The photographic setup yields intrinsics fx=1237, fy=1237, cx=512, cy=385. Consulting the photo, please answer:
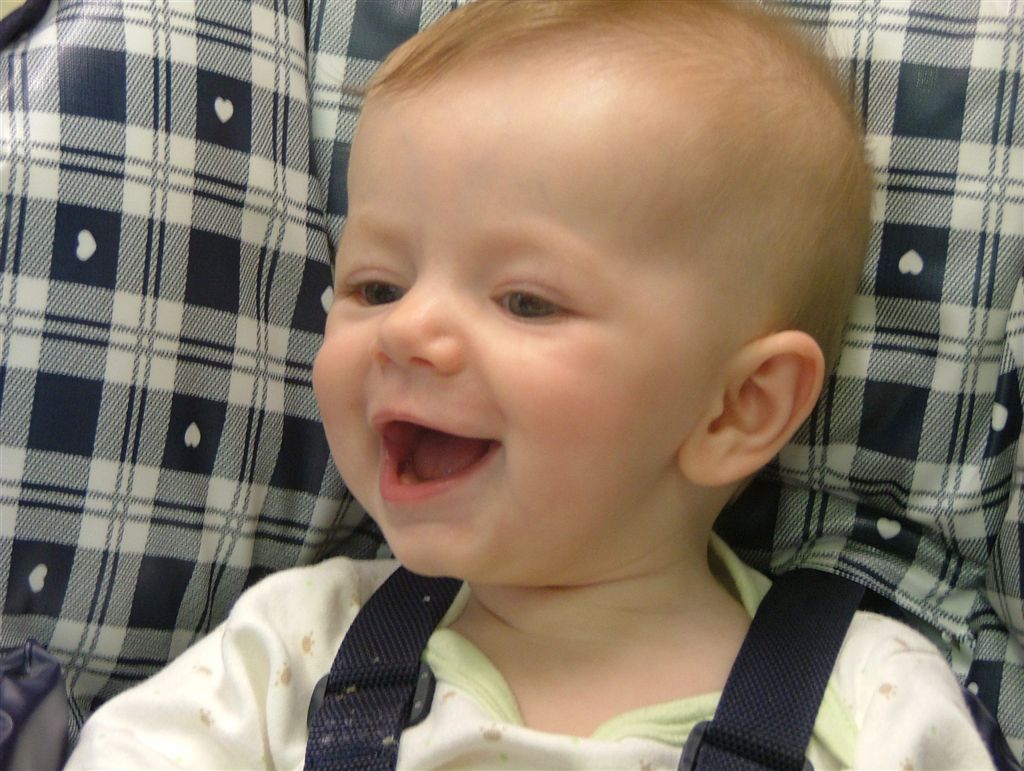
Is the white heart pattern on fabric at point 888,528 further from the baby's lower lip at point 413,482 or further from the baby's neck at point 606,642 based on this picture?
the baby's lower lip at point 413,482

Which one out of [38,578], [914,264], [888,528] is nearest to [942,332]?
[914,264]

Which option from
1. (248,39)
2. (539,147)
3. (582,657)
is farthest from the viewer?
(248,39)

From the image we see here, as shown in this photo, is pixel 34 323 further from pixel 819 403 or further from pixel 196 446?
pixel 819 403

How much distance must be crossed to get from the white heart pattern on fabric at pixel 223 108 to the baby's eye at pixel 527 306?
342 millimetres

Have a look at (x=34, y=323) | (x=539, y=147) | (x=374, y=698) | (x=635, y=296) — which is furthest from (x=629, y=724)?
(x=34, y=323)

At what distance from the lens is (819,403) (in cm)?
103

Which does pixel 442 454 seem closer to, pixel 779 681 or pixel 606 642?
pixel 606 642

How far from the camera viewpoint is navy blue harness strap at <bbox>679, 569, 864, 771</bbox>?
87 cm

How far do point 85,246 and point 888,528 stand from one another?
0.70 metres

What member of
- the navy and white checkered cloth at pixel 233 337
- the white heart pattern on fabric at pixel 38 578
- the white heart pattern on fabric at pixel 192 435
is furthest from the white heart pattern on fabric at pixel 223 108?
the white heart pattern on fabric at pixel 38 578

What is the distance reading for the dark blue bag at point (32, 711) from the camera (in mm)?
877

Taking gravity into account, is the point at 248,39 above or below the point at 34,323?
above

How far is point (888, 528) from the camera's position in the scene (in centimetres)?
104

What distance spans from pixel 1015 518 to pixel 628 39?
49cm
